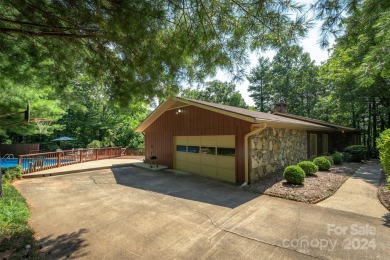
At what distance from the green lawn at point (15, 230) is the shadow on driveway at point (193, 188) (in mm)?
3359

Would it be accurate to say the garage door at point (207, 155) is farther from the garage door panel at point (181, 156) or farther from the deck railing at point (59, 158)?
the deck railing at point (59, 158)

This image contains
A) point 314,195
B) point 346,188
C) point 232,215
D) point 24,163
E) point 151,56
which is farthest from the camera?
point 24,163

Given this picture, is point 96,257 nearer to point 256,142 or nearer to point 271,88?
point 256,142

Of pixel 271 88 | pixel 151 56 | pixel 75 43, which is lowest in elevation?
pixel 151 56

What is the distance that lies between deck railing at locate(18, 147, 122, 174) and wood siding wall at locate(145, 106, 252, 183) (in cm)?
454

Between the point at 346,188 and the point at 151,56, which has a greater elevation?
the point at 151,56

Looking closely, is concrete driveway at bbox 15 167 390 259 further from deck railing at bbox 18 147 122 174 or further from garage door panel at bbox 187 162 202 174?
deck railing at bbox 18 147 122 174

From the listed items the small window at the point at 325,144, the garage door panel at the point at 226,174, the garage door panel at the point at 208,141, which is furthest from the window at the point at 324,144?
the garage door panel at the point at 208,141

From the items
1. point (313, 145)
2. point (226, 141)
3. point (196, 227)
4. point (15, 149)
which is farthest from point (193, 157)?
point (15, 149)

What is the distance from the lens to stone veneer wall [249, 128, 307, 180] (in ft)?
25.6

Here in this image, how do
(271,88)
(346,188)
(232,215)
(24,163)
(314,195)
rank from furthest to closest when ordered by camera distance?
(271,88), (24,163), (346,188), (314,195), (232,215)

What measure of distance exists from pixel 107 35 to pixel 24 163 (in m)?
9.76

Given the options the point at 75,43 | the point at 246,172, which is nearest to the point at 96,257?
the point at 75,43

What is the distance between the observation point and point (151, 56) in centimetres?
367
